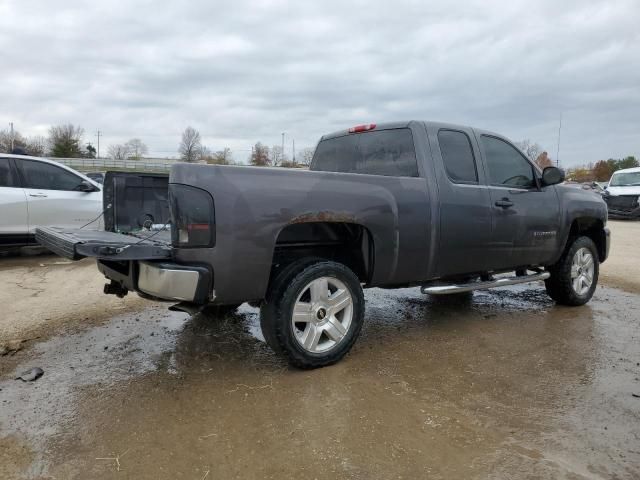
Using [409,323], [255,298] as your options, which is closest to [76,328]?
[255,298]

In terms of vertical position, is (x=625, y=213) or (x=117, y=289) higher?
(x=625, y=213)

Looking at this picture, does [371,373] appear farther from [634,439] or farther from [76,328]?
[76,328]

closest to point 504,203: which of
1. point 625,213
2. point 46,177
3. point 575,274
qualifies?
point 575,274

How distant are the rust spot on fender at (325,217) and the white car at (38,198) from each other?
587 cm

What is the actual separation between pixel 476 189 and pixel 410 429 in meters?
2.51

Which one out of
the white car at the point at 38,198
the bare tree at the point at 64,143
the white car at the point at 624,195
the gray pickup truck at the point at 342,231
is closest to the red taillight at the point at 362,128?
the gray pickup truck at the point at 342,231

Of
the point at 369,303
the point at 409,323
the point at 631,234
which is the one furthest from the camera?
the point at 631,234

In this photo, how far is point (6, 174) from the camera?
7988 millimetres

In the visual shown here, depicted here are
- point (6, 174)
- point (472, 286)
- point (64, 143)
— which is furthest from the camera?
point (64, 143)

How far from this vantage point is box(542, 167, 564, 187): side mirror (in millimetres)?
5199

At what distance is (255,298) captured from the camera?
3.44m

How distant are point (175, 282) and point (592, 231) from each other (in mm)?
5302

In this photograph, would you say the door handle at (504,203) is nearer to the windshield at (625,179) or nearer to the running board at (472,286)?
the running board at (472,286)

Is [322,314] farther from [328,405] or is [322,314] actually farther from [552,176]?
[552,176]
